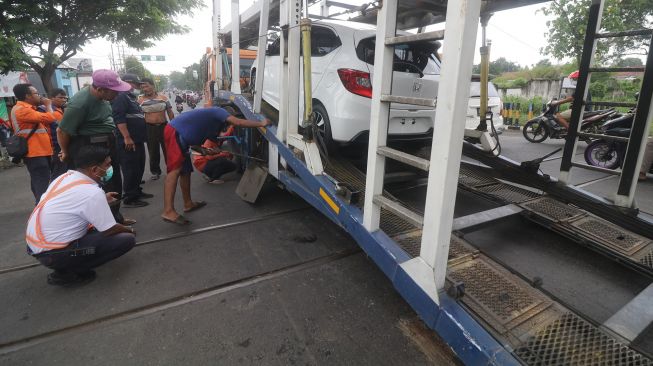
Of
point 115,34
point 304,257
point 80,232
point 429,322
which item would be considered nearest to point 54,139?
point 80,232

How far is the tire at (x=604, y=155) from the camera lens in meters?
5.84

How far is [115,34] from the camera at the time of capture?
1312 centimetres

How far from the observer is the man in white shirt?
2.61 meters

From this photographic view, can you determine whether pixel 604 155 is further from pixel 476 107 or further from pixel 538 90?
pixel 538 90

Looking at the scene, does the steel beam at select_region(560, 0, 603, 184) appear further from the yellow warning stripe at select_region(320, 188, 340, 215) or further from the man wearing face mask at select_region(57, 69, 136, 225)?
the man wearing face mask at select_region(57, 69, 136, 225)

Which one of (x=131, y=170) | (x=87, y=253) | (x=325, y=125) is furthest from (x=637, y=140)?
(x=131, y=170)

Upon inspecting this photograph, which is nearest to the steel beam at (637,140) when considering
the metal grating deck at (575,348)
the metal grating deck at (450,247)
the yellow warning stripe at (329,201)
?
the metal grating deck at (450,247)

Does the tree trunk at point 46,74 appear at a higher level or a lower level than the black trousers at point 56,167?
higher

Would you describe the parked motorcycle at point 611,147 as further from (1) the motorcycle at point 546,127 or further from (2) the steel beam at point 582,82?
(2) the steel beam at point 582,82

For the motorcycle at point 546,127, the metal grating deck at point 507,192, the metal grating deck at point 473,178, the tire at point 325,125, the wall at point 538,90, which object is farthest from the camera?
the wall at point 538,90

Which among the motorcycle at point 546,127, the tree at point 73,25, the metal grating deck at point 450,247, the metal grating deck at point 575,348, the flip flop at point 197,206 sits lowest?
the flip flop at point 197,206

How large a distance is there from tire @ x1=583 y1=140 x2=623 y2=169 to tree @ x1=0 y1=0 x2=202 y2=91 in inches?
496

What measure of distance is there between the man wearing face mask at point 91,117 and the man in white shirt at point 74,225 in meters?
1.02

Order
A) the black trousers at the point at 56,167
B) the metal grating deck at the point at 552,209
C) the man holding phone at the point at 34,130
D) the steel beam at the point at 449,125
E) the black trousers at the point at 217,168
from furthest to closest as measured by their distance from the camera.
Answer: the black trousers at the point at 217,168
the black trousers at the point at 56,167
the man holding phone at the point at 34,130
the metal grating deck at the point at 552,209
the steel beam at the point at 449,125
